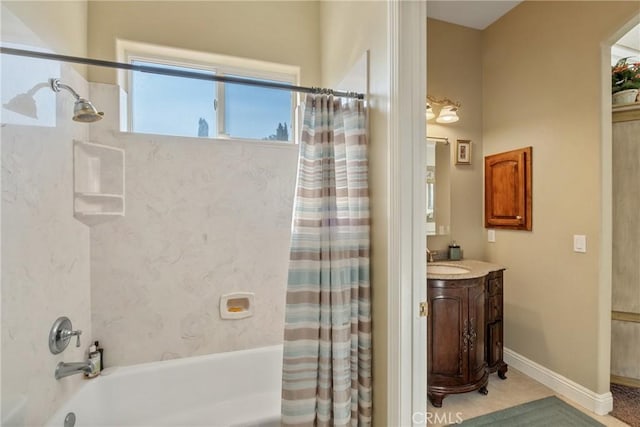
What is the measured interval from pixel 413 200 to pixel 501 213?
1.93m

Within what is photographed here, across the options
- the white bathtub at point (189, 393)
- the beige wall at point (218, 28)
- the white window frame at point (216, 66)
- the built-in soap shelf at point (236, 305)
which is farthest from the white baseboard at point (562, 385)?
the beige wall at point (218, 28)

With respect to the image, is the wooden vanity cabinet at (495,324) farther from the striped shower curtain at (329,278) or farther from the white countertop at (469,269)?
the striped shower curtain at (329,278)

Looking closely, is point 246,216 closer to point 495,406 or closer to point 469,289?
point 469,289

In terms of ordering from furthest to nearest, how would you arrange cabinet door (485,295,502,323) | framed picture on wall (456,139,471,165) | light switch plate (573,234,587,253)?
framed picture on wall (456,139,471,165), cabinet door (485,295,502,323), light switch plate (573,234,587,253)

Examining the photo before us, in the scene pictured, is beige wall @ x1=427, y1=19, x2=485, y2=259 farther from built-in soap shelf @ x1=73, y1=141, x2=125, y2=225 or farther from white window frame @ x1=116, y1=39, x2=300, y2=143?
built-in soap shelf @ x1=73, y1=141, x2=125, y2=225

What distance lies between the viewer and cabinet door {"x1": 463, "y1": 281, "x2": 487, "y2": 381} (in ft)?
7.01

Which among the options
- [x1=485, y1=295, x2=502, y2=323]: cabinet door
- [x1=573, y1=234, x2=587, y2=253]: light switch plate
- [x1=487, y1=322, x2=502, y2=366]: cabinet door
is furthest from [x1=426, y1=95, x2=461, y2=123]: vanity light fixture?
[x1=487, y1=322, x2=502, y2=366]: cabinet door

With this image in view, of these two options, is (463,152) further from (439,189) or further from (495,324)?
(495,324)

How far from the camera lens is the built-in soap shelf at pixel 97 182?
166 centimetres

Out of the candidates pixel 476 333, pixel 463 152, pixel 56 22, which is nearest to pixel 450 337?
pixel 476 333

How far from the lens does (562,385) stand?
2.25m

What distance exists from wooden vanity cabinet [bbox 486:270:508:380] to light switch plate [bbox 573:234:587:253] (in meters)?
0.51

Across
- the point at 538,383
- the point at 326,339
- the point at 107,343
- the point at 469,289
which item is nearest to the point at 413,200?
the point at 326,339

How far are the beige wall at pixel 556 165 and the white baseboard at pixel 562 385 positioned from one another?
0.05 meters
